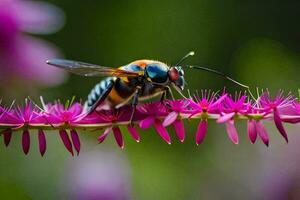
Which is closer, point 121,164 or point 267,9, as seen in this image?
point 121,164

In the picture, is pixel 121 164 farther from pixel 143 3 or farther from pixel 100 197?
pixel 143 3

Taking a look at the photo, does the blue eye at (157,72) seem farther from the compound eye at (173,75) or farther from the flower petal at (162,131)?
the flower petal at (162,131)

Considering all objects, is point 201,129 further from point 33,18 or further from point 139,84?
point 33,18

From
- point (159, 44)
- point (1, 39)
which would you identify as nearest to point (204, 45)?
point (159, 44)

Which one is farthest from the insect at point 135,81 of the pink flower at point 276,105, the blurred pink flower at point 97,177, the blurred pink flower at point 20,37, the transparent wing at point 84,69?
the blurred pink flower at point 97,177

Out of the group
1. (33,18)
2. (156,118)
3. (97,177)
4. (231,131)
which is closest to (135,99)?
(156,118)

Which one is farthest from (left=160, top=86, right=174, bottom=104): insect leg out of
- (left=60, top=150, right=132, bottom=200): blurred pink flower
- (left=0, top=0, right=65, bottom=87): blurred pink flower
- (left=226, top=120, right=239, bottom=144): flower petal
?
(left=60, top=150, right=132, bottom=200): blurred pink flower
